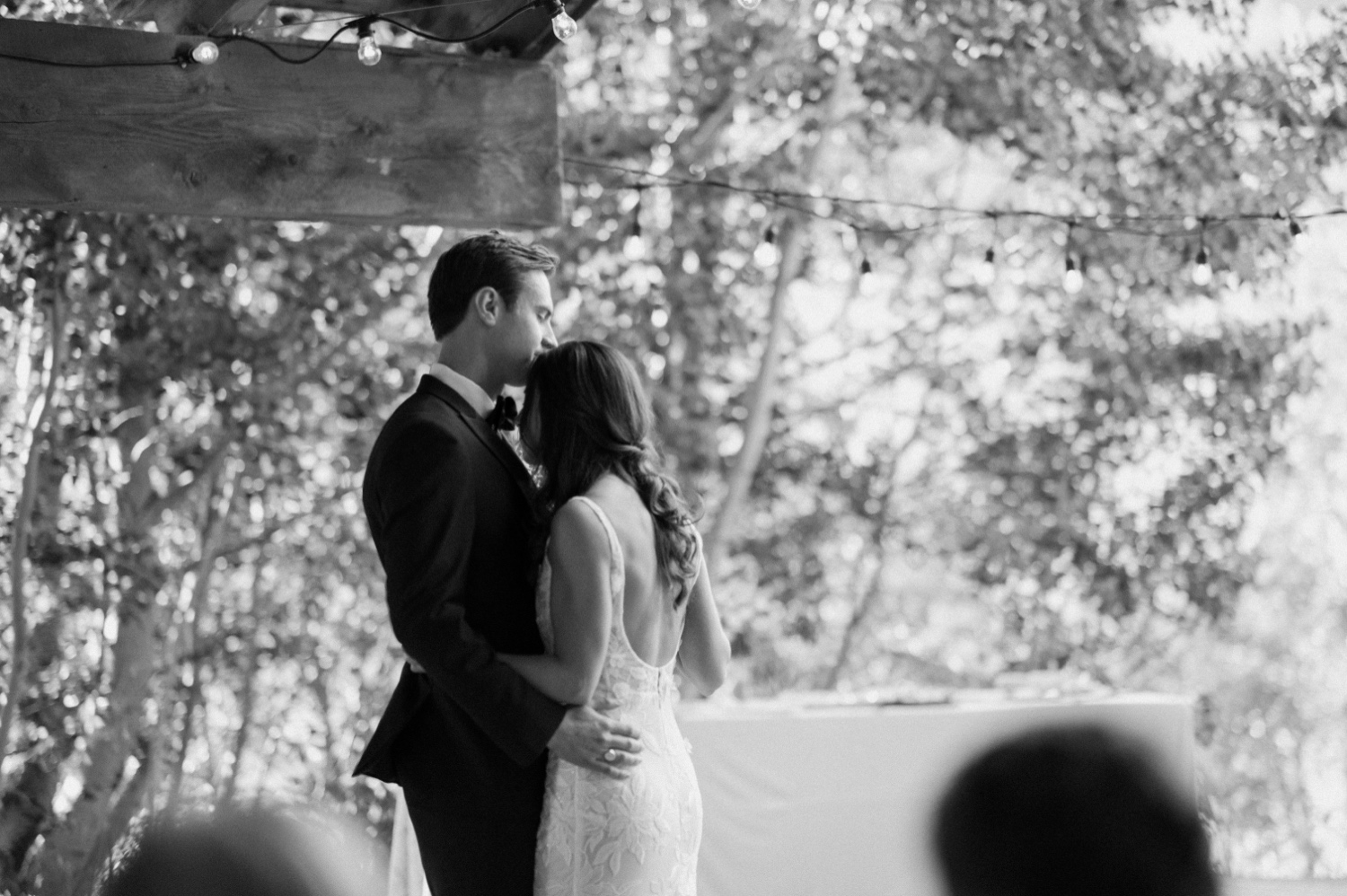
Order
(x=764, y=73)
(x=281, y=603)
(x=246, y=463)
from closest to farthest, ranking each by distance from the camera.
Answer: (x=246, y=463)
(x=281, y=603)
(x=764, y=73)

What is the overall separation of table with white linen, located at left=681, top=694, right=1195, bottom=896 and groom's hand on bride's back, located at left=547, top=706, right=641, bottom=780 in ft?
5.70

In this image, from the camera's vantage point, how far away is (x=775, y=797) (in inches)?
147

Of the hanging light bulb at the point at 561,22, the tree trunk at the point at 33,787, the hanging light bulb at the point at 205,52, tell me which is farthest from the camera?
the tree trunk at the point at 33,787

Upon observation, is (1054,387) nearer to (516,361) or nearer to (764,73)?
(764,73)

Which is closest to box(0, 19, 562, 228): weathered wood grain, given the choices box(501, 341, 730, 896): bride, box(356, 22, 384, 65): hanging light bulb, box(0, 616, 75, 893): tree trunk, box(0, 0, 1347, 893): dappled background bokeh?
box(356, 22, 384, 65): hanging light bulb

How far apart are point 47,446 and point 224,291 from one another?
2.31 feet

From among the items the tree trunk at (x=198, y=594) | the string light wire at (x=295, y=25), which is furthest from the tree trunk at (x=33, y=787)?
the string light wire at (x=295, y=25)

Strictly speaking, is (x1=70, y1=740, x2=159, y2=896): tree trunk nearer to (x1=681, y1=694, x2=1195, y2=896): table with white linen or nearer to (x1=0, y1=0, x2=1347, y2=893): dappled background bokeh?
(x1=0, y1=0, x2=1347, y2=893): dappled background bokeh

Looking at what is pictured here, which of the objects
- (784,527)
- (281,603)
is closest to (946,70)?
(784,527)

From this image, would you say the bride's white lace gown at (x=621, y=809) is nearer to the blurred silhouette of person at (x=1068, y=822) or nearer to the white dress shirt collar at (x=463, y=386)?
the white dress shirt collar at (x=463, y=386)

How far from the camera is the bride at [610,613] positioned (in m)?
1.96

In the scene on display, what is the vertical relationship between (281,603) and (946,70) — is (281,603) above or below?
below

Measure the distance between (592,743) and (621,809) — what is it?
0.10 metres

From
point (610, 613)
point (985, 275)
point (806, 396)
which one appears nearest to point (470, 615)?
point (610, 613)
